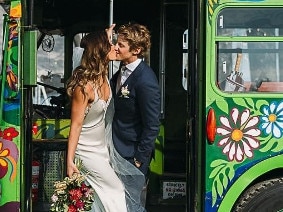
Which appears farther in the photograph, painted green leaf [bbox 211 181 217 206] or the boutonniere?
painted green leaf [bbox 211 181 217 206]

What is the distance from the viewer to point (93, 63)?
15.6 ft

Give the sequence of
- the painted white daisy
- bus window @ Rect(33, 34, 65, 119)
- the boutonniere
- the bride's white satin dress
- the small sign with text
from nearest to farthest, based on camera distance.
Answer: the bride's white satin dress → the boutonniere → the painted white daisy → the small sign with text → bus window @ Rect(33, 34, 65, 119)

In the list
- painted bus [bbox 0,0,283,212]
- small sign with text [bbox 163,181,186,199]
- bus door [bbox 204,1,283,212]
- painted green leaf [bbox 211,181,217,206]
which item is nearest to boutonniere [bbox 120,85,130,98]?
painted bus [bbox 0,0,283,212]

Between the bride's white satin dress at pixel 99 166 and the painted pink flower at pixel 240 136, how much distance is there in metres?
0.89

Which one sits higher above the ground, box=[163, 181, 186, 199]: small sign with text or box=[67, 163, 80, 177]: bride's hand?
box=[67, 163, 80, 177]: bride's hand

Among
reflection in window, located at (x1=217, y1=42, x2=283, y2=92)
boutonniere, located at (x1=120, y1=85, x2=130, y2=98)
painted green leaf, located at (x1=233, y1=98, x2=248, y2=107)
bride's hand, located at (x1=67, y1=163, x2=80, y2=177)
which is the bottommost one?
bride's hand, located at (x1=67, y1=163, x2=80, y2=177)

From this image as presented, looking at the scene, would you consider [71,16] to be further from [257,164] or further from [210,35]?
[257,164]

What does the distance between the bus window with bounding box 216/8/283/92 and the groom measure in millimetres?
609

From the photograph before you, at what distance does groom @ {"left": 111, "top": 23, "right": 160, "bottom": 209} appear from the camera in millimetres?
4852

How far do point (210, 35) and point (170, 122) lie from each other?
2.25m

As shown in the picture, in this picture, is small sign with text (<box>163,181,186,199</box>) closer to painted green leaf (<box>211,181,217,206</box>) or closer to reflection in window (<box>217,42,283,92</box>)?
painted green leaf (<box>211,181,217,206</box>)

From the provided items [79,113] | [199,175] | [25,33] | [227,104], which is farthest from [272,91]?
[25,33]

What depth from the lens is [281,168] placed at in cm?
517

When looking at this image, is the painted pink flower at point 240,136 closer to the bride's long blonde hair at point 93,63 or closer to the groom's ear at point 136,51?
the groom's ear at point 136,51
